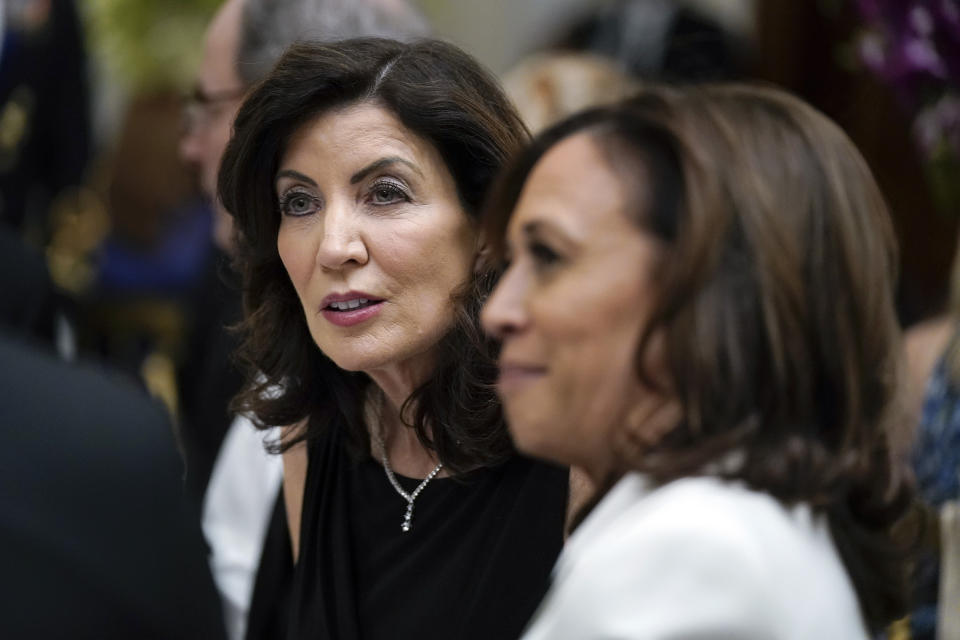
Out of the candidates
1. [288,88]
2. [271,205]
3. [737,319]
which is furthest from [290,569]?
[737,319]

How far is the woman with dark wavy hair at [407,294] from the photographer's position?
7.63 ft

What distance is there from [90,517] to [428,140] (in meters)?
1.16

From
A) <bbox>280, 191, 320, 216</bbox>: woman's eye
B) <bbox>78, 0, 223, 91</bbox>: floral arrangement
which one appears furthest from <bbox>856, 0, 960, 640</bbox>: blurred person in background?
<bbox>78, 0, 223, 91</bbox>: floral arrangement

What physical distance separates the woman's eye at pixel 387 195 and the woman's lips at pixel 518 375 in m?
0.65

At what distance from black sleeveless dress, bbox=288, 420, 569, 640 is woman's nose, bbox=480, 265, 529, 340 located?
652mm

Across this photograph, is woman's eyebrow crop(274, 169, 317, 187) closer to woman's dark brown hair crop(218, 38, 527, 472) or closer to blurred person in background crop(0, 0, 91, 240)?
woman's dark brown hair crop(218, 38, 527, 472)

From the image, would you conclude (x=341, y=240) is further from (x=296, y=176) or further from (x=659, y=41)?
(x=659, y=41)

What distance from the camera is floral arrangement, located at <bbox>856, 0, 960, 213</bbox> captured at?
2.75m

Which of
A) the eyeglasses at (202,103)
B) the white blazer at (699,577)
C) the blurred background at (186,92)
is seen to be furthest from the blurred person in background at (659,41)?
the white blazer at (699,577)

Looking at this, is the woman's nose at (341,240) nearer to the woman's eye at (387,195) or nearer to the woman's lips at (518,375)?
the woman's eye at (387,195)

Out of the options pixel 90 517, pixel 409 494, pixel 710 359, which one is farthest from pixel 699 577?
pixel 409 494

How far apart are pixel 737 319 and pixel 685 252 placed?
104mm

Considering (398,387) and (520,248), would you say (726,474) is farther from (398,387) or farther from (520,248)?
(398,387)

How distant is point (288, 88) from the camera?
2.36 meters
